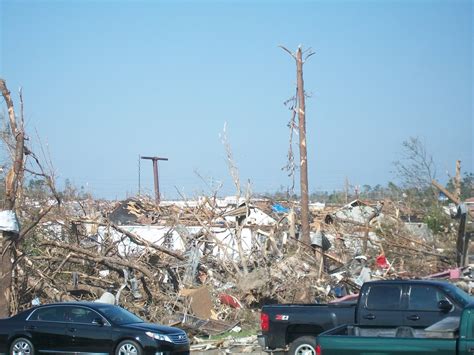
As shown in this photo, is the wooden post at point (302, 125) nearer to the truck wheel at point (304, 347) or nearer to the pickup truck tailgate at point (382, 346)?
the truck wheel at point (304, 347)

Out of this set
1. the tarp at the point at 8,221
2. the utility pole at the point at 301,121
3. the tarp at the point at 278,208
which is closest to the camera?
the tarp at the point at 8,221

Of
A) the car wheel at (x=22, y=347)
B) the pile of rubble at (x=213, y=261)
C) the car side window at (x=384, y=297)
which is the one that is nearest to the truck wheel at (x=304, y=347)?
the car side window at (x=384, y=297)

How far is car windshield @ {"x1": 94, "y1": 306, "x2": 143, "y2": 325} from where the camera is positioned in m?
14.6

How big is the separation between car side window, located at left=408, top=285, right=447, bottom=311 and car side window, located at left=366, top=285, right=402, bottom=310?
8.9 inches

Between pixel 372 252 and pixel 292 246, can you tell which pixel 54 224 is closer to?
pixel 292 246

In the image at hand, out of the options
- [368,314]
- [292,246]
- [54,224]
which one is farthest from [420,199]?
[368,314]

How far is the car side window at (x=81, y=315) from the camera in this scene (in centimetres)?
1456

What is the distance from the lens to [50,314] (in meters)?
14.8

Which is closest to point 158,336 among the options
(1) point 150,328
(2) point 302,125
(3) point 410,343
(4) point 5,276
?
(1) point 150,328

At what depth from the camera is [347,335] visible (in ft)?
33.0

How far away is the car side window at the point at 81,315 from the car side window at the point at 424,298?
20.3ft

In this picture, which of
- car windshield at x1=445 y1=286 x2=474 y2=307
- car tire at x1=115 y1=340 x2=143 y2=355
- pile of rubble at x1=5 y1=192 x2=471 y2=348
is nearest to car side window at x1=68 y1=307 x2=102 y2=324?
car tire at x1=115 y1=340 x2=143 y2=355

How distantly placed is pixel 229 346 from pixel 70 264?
669cm

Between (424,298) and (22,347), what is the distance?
8028mm
